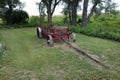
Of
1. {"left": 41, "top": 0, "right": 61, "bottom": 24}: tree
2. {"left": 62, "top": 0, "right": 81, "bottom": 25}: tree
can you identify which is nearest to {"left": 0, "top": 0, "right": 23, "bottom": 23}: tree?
{"left": 41, "top": 0, "right": 61, "bottom": 24}: tree

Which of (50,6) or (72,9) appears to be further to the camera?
(50,6)

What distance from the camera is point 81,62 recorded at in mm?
8680

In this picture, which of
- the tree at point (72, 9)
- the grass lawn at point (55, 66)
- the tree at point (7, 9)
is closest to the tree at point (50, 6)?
the tree at point (72, 9)

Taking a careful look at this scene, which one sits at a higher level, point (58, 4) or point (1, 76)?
point (58, 4)

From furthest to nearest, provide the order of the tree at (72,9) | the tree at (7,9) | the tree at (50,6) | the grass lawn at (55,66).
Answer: the tree at (7,9)
the tree at (50,6)
the tree at (72,9)
the grass lawn at (55,66)

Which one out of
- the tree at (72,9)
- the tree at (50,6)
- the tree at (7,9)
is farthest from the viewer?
the tree at (7,9)

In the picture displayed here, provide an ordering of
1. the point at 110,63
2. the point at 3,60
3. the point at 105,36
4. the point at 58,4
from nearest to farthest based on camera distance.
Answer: the point at 110,63, the point at 3,60, the point at 105,36, the point at 58,4

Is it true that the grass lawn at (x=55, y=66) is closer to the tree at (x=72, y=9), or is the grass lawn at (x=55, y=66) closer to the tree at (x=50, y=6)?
the tree at (x=72, y=9)

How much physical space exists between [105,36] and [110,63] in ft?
24.6

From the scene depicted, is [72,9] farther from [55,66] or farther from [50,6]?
[55,66]

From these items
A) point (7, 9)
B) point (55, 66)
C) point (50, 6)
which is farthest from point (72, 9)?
point (55, 66)

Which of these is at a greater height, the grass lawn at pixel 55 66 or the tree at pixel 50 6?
the tree at pixel 50 6

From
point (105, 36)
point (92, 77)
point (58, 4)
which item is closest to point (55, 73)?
point (92, 77)

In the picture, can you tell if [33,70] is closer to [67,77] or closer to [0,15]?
[67,77]
